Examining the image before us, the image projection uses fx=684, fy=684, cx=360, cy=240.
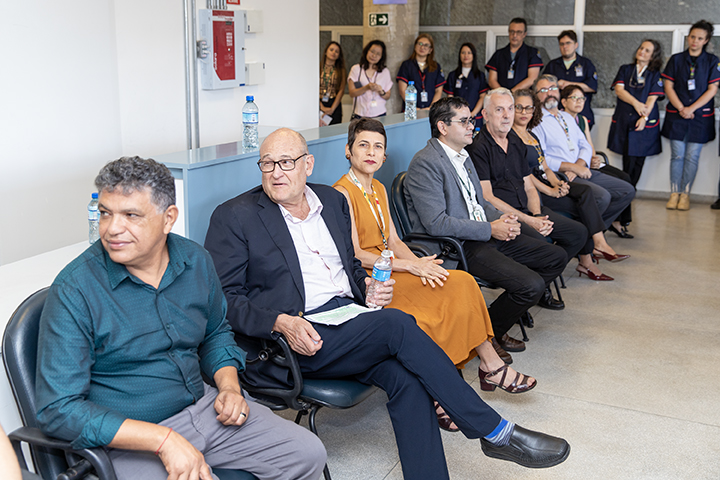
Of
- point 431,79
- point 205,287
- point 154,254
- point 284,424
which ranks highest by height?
point 431,79

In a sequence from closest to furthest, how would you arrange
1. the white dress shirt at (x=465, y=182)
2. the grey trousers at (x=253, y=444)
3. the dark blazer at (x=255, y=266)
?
the grey trousers at (x=253, y=444), the dark blazer at (x=255, y=266), the white dress shirt at (x=465, y=182)

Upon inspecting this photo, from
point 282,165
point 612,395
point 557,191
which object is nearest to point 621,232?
point 557,191

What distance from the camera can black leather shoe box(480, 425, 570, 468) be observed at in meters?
2.32

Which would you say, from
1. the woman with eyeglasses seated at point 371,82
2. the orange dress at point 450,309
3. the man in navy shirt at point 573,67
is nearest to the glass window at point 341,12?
the woman with eyeglasses seated at point 371,82

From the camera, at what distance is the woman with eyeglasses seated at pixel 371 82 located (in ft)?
25.3

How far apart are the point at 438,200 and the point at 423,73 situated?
507cm

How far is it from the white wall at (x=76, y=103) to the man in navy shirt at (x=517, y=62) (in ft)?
14.0

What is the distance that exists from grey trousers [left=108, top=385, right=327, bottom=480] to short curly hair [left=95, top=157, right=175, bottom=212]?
0.57 m

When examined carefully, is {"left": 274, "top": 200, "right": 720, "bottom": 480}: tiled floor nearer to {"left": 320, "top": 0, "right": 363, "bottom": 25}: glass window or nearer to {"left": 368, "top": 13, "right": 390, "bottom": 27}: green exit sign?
{"left": 368, "top": 13, "right": 390, "bottom": 27}: green exit sign

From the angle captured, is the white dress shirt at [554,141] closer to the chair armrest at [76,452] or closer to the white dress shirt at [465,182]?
the white dress shirt at [465,182]

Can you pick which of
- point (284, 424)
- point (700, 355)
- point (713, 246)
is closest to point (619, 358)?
point (700, 355)

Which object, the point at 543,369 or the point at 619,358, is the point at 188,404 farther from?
the point at 619,358

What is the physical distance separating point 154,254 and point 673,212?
22.3 ft

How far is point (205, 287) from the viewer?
1.90 metres
